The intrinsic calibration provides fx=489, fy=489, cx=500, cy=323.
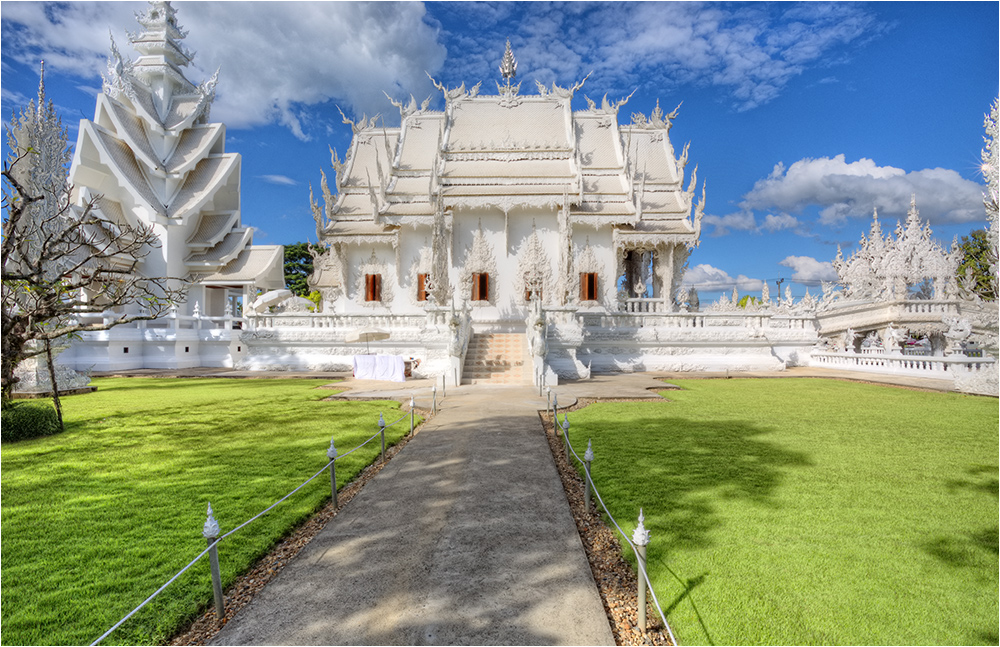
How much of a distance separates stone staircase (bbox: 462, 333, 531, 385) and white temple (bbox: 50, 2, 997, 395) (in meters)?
0.12

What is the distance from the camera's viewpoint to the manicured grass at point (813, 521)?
3164 mm

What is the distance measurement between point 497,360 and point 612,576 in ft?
43.7

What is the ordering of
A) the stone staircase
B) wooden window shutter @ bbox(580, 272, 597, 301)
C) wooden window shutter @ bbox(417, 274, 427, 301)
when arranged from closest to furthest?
the stone staircase → wooden window shutter @ bbox(580, 272, 597, 301) → wooden window shutter @ bbox(417, 274, 427, 301)

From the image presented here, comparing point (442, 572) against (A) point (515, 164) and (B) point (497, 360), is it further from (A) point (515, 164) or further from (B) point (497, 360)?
(A) point (515, 164)

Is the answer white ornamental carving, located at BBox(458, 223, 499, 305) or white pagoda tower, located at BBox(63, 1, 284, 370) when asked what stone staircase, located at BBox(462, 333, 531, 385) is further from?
white pagoda tower, located at BBox(63, 1, 284, 370)

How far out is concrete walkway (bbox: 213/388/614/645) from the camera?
313cm

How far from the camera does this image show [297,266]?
54188 mm

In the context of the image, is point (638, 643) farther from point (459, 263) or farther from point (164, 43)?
point (164, 43)

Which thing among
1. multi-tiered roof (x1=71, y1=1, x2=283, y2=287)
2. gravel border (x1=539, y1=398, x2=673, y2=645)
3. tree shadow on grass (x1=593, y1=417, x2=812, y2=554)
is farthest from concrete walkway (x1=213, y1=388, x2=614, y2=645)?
multi-tiered roof (x1=71, y1=1, x2=283, y2=287)

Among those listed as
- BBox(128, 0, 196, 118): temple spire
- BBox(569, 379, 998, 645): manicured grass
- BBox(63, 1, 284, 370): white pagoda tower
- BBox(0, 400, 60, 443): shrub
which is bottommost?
BBox(569, 379, 998, 645): manicured grass

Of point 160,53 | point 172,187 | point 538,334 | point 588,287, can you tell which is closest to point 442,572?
point 538,334

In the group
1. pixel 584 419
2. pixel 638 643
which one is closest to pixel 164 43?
pixel 584 419

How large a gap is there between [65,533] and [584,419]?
7872 millimetres

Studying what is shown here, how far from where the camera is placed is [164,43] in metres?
28.3
